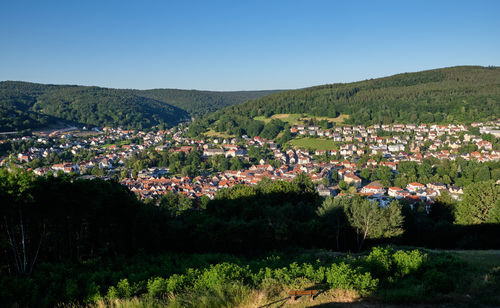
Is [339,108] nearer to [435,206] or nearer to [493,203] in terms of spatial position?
[435,206]

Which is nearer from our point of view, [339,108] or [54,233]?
[54,233]

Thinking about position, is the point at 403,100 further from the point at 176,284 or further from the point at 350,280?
the point at 176,284

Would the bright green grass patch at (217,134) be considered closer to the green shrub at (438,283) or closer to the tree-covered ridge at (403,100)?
the tree-covered ridge at (403,100)

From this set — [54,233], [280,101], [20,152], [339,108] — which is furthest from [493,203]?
[280,101]

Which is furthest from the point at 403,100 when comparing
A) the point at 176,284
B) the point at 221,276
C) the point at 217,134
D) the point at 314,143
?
the point at 176,284

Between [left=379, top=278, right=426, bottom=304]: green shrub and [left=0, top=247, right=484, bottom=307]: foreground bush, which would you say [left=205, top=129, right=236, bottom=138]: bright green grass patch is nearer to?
[left=0, top=247, right=484, bottom=307]: foreground bush

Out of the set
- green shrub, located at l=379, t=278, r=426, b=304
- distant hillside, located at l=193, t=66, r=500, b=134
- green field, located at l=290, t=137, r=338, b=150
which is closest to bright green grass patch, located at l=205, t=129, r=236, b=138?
distant hillside, located at l=193, t=66, r=500, b=134
